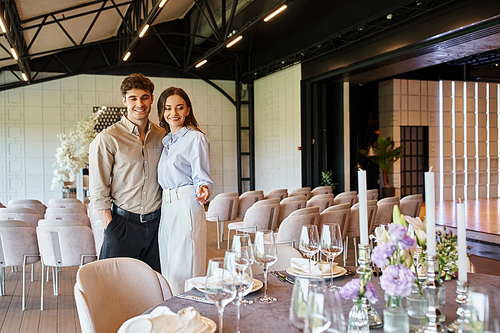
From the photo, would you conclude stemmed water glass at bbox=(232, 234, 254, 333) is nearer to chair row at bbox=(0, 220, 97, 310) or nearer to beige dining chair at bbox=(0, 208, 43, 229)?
chair row at bbox=(0, 220, 97, 310)

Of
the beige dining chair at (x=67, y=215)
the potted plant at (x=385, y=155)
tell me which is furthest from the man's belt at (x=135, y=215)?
the potted plant at (x=385, y=155)

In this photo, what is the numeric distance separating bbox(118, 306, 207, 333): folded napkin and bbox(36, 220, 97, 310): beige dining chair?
2843 millimetres

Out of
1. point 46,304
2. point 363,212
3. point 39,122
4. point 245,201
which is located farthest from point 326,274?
point 39,122

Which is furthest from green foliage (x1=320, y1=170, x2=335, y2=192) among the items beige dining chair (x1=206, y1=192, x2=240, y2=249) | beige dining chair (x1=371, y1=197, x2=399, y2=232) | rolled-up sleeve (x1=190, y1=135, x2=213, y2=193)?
rolled-up sleeve (x1=190, y1=135, x2=213, y2=193)

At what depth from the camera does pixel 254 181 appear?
526 inches

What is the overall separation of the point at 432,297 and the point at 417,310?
0.06 meters

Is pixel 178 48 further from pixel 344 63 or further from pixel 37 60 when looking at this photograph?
pixel 344 63

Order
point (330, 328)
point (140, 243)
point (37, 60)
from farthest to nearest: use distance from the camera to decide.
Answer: point (37, 60) → point (140, 243) → point (330, 328)

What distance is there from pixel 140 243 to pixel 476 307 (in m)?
2.17

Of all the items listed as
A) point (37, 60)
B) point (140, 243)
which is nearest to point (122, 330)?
point (140, 243)

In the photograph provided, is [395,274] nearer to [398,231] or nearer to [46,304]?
[398,231]

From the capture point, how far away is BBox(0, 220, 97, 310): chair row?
3.94 meters

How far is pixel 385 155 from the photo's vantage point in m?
11.7

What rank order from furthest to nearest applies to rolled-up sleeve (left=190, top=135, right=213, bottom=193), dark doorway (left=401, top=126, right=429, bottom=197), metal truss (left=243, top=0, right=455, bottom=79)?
1. dark doorway (left=401, top=126, right=429, bottom=197)
2. metal truss (left=243, top=0, right=455, bottom=79)
3. rolled-up sleeve (left=190, top=135, right=213, bottom=193)
